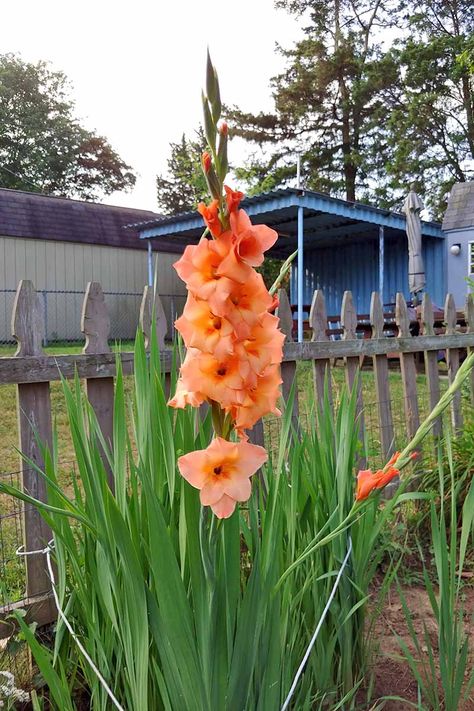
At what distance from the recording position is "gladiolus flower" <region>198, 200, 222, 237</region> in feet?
2.31

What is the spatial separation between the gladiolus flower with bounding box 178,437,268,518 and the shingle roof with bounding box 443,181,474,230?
1469 cm

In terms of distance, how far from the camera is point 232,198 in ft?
2.25

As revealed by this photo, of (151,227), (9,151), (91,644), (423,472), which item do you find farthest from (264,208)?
(9,151)

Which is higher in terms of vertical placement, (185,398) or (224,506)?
(185,398)

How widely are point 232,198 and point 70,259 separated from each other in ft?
53.7

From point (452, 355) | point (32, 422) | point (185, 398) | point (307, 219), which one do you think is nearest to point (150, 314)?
point (32, 422)

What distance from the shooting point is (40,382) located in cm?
196

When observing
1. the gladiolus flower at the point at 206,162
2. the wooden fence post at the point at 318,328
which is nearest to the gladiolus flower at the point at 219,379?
the gladiolus flower at the point at 206,162

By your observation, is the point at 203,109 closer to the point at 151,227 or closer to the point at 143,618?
the point at 143,618

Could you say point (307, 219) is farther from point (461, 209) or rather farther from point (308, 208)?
point (461, 209)

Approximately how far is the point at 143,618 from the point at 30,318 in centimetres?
129

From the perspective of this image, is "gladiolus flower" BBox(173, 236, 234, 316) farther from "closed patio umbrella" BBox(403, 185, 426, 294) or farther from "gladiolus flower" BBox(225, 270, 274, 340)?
"closed patio umbrella" BBox(403, 185, 426, 294)

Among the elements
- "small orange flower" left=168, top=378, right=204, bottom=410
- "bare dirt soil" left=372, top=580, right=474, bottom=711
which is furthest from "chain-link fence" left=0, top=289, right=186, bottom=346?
"small orange flower" left=168, top=378, right=204, bottom=410

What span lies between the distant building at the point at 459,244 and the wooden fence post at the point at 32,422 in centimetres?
1328
